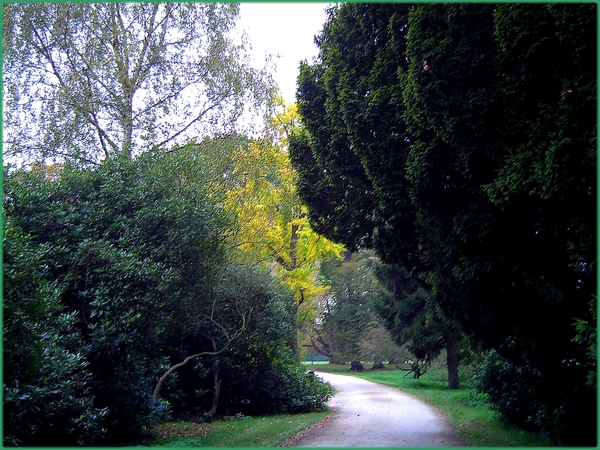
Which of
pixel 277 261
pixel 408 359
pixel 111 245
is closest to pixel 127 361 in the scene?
pixel 111 245

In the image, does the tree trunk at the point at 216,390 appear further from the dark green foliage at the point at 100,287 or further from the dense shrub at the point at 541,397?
the dense shrub at the point at 541,397

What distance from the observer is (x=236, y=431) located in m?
13.6

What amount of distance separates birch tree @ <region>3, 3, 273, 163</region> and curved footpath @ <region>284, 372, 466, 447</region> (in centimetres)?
920

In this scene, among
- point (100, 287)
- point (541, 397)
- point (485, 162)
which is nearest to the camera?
point (485, 162)

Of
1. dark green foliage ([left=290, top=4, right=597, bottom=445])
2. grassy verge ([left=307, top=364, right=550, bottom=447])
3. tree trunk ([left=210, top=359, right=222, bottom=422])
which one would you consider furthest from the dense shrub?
tree trunk ([left=210, top=359, right=222, bottom=422])

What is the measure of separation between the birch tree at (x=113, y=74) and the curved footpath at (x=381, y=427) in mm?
9204

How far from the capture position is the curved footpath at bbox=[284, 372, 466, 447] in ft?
36.0

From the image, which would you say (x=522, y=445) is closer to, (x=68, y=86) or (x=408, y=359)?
(x=68, y=86)

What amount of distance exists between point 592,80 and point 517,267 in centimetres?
307

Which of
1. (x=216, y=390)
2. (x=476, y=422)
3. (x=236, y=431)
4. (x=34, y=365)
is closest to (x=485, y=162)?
(x=34, y=365)

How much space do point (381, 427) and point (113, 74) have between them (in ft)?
42.8

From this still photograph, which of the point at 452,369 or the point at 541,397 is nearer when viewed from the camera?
the point at 541,397

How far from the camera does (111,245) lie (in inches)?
427

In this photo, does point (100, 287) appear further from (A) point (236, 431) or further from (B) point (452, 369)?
(B) point (452, 369)
